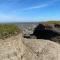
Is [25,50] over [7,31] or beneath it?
beneath

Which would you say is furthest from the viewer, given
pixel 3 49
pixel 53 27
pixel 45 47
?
pixel 53 27

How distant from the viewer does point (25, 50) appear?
15.9m

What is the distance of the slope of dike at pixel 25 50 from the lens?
41.2 feet

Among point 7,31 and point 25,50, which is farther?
point 25,50

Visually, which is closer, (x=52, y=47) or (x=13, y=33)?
(x=13, y=33)

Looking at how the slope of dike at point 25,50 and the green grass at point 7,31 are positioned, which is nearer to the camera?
the slope of dike at point 25,50

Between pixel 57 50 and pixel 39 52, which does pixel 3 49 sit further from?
pixel 57 50

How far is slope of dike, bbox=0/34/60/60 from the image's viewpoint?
12.5m

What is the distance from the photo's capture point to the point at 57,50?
19797 millimetres

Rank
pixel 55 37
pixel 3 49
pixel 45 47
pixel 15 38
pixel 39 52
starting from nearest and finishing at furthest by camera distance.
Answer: pixel 3 49, pixel 15 38, pixel 39 52, pixel 45 47, pixel 55 37

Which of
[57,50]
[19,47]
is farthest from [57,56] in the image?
[19,47]

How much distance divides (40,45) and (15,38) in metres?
6.04

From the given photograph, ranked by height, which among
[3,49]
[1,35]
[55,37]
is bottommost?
[55,37]

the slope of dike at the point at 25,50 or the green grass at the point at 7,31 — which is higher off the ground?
the green grass at the point at 7,31
